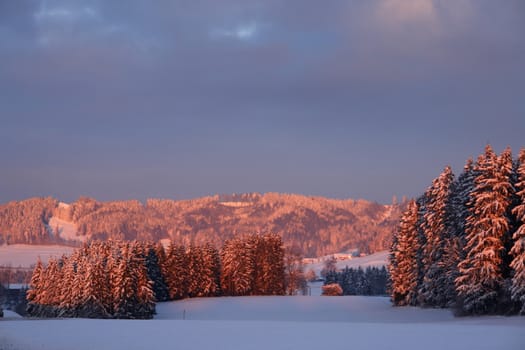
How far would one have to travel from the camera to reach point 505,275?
46688 millimetres

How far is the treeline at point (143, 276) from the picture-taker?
65.9 m

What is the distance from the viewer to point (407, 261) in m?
68.8

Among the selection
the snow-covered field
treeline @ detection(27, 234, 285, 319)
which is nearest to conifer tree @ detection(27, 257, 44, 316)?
treeline @ detection(27, 234, 285, 319)

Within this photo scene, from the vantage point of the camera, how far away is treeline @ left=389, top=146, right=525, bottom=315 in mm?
45312

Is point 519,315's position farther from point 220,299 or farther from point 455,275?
point 220,299

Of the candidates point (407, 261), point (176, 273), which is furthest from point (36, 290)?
point (407, 261)

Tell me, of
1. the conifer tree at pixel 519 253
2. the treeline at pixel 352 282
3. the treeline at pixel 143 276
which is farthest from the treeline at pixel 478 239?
the treeline at pixel 352 282

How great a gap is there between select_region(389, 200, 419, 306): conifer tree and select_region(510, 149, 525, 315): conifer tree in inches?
839

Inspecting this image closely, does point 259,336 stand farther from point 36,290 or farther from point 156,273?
point 156,273

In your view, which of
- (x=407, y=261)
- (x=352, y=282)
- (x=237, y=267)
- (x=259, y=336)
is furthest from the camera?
(x=352, y=282)

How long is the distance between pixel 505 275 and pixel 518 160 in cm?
906

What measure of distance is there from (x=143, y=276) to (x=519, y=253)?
1648 inches

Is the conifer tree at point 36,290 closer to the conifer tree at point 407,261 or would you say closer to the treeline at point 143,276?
the treeline at point 143,276

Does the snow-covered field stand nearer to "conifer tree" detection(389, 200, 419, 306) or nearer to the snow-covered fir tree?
"conifer tree" detection(389, 200, 419, 306)
